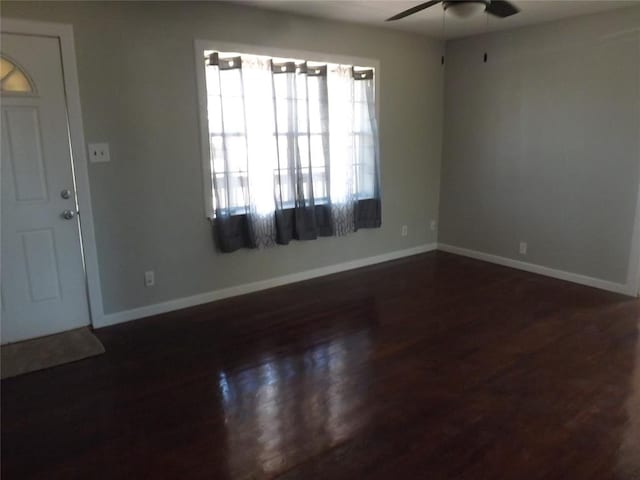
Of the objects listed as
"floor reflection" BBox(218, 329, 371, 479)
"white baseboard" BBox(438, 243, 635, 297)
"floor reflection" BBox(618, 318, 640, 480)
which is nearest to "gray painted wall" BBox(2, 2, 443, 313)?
"floor reflection" BBox(218, 329, 371, 479)

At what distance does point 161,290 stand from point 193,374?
1177mm

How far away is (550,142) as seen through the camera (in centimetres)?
449

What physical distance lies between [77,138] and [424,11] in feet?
9.78

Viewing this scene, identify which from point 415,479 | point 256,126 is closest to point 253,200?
point 256,126

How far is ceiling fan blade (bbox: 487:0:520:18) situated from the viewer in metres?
2.72

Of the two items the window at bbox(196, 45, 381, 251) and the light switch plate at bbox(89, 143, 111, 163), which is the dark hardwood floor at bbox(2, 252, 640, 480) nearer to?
the window at bbox(196, 45, 381, 251)

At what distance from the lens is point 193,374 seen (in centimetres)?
283

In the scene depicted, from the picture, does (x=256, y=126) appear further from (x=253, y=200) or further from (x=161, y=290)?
(x=161, y=290)

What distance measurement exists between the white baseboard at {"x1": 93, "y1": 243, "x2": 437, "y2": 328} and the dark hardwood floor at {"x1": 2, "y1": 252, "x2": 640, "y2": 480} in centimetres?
10

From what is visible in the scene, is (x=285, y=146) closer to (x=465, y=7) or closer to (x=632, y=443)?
(x=465, y=7)

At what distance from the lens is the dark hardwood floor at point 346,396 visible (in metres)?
2.05

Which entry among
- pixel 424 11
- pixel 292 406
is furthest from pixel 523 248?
pixel 292 406

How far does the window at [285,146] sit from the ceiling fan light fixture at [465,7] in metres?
1.74

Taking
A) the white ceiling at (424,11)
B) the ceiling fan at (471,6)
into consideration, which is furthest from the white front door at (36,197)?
the ceiling fan at (471,6)
